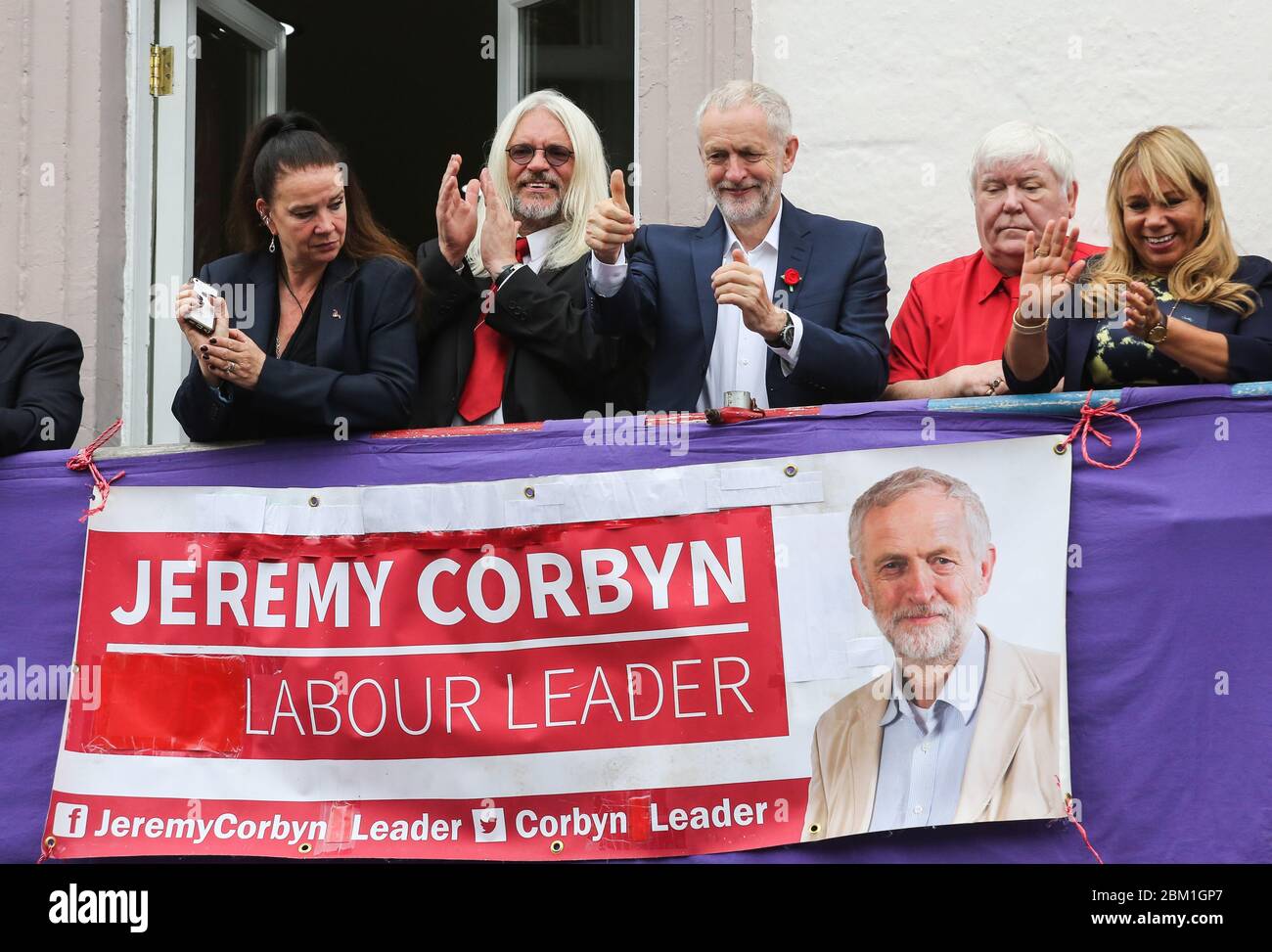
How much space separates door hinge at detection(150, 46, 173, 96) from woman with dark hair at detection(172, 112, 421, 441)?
187 centimetres

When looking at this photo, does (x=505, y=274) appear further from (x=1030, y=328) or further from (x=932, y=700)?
(x=932, y=700)

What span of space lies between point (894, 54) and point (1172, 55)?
0.92 meters

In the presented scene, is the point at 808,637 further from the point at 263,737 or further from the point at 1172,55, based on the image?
A: the point at 1172,55

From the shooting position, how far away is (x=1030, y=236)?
436 cm

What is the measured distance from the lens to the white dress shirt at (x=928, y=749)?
409 centimetres

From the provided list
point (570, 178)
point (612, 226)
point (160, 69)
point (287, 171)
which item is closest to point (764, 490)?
point (612, 226)

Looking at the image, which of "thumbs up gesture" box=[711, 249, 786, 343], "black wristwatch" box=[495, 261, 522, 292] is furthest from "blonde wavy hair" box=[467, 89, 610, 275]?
"thumbs up gesture" box=[711, 249, 786, 343]

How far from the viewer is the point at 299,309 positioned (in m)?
4.96

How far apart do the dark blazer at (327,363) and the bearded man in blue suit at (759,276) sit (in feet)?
1.76

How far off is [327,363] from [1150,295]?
6.86 ft

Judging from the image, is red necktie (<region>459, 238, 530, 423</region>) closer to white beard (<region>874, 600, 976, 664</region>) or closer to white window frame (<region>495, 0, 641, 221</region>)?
white beard (<region>874, 600, 976, 664</region>)

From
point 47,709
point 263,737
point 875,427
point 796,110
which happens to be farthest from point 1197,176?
point 47,709

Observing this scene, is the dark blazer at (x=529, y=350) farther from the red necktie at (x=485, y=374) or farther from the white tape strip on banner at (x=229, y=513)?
the white tape strip on banner at (x=229, y=513)

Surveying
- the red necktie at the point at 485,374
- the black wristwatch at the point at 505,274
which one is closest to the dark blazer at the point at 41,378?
the red necktie at the point at 485,374
